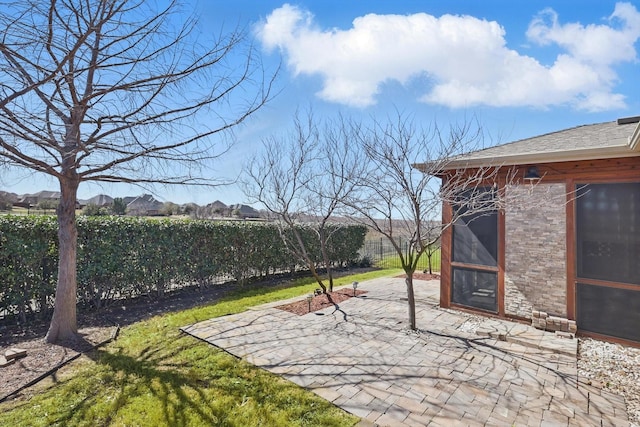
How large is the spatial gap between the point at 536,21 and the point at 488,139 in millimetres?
2464

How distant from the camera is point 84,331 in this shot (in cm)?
565

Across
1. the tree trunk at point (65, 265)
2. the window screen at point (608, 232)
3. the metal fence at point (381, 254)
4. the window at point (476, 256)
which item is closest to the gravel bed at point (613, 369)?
the window screen at point (608, 232)

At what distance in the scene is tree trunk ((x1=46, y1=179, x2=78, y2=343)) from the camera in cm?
508

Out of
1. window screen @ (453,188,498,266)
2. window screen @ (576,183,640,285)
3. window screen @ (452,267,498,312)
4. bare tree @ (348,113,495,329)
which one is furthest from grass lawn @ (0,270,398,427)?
window screen @ (576,183,640,285)

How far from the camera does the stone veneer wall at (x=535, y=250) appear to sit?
5852 mm

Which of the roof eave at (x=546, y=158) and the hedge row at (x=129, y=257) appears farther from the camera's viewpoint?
the hedge row at (x=129, y=257)

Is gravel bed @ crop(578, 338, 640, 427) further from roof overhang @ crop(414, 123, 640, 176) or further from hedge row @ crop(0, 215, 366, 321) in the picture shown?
hedge row @ crop(0, 215, 366, 321)

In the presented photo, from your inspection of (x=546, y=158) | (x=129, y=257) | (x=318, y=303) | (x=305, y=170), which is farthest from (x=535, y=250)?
(x=129, y=257)

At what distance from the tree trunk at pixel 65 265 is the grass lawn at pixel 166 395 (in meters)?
0.89

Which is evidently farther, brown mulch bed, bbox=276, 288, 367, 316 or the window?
brown mulch bed, bbox=276, 288, 367, 316

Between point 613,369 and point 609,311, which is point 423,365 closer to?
point 613,369

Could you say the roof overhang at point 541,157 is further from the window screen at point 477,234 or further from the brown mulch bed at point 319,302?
the brown mulch bed at point 319,302

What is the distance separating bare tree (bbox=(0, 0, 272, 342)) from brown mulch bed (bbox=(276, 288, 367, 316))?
3662 millimetres

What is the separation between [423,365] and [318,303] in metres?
3.72
